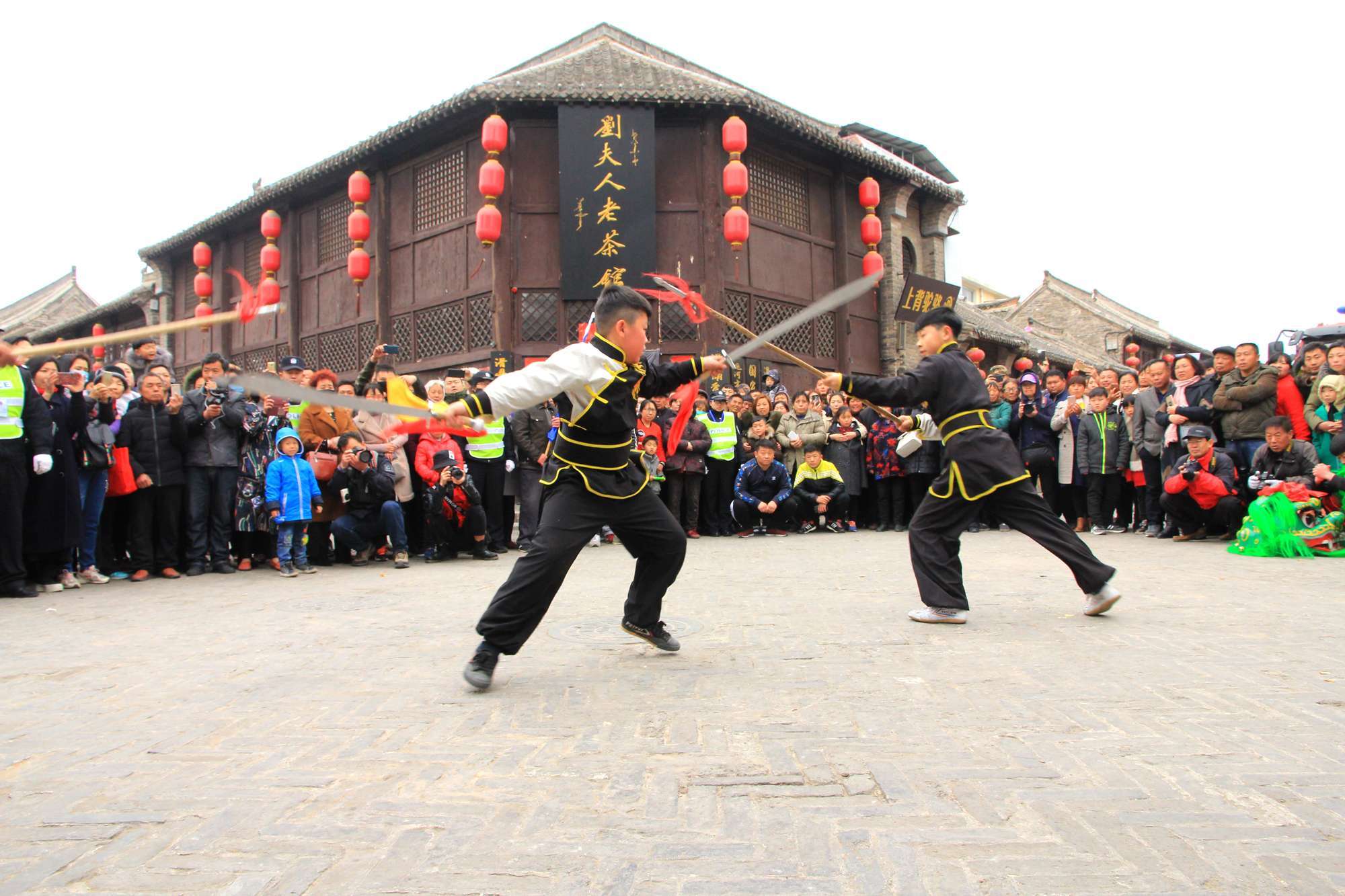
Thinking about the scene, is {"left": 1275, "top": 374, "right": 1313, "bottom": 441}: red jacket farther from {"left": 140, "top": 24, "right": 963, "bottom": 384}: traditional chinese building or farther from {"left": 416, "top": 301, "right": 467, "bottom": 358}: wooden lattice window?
{"left": 416, "top": 301, "right": 467, "bottom": 358}: wooden lattice window

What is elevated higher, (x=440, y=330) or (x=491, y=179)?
(x=491, y=179)

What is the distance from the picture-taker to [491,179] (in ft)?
50.4

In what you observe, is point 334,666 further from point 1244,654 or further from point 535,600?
point 1244,654

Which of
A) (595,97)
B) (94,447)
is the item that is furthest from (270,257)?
(94,447)

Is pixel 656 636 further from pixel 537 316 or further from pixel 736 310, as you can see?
→ pixel 736 310

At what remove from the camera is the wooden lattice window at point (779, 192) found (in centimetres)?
1747

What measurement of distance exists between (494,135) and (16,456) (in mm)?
10206

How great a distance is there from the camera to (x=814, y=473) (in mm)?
12250

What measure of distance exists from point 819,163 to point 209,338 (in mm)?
16290

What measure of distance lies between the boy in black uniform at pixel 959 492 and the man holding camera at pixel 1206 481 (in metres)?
4.95

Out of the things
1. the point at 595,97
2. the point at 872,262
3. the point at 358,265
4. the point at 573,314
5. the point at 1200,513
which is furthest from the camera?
the point at 872,262

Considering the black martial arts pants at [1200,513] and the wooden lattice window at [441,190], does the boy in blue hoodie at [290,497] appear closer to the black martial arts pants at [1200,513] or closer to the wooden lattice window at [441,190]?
the black martial arts pants at [1200,513]

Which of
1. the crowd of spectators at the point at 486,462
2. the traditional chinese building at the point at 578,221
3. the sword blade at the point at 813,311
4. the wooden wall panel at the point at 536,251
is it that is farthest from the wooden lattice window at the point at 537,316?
the sword blade at the point at 813,311

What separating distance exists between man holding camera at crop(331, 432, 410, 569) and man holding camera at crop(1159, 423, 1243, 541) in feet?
26.9
